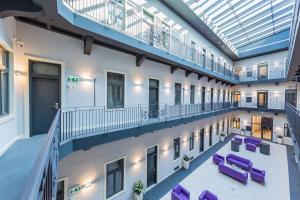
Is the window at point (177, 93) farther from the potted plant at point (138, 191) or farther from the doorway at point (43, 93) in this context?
the doorway at point (43, 93)

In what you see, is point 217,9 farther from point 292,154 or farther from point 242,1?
point 292,154

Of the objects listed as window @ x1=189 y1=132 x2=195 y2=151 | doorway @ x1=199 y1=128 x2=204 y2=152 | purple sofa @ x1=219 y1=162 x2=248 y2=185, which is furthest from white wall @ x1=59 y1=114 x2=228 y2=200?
doorway @ x1=199 y1=128 x2=204 y2=152

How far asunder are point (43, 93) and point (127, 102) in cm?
357

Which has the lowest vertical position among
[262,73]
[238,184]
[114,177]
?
[238,184]

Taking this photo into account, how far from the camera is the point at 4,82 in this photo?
4.34 metres

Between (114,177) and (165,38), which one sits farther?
(165,38)

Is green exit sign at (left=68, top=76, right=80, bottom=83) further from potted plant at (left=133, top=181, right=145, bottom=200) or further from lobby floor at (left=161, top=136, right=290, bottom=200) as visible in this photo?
lobby floor at (left=161, top=136, right=290, bottom=200)

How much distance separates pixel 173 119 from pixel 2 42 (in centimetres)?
770

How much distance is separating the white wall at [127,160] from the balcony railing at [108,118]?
108 centimetres

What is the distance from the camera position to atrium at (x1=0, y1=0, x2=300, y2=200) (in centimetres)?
424

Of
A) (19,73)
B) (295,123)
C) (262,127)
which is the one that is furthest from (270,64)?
Answer: (19,73)

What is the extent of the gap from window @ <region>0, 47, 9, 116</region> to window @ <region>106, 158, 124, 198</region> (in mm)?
4585

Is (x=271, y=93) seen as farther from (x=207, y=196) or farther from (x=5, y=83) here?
(x=5, y=83)

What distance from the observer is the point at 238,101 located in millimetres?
22531
